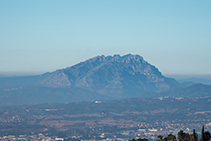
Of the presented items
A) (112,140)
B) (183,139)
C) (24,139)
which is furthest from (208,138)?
(24,139)

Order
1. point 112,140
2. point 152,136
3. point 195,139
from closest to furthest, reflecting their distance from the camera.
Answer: point 195,139, point 112,140, point 152,136

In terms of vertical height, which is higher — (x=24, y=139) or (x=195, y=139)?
(x=195, y=139)

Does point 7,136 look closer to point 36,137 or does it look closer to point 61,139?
point 36,137

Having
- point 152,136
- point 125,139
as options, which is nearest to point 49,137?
point 125,139

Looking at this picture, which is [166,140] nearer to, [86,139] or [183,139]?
[183,139]

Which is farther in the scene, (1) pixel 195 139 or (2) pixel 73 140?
(2) pixel 73 140

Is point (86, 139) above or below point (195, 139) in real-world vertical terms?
below

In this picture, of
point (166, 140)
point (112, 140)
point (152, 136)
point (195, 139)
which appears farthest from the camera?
point (152, 136)

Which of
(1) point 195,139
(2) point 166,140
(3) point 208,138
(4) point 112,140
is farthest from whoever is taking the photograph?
(4) point 112,140

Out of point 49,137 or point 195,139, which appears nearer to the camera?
point 195,139
